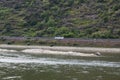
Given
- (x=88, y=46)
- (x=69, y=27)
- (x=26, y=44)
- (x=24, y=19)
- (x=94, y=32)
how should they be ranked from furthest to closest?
(x=24, y=19) → (x=69, y=27) → (x=94, y=32) → (x=26, y=44) → (x=88, y=46)

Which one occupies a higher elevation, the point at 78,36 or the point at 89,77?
the point at 89,77

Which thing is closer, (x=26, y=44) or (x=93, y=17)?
(x=26, y=44)

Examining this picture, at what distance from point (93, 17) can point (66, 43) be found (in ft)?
133

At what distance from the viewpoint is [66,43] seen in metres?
150

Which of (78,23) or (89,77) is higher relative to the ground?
(89,77)

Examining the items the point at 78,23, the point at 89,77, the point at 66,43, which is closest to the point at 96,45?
the point at 66,43

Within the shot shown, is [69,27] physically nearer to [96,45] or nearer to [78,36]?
[78,36]

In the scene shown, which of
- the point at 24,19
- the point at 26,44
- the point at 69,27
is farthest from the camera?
the point at 24,19

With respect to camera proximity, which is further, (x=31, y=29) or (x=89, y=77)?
(x=31, y=29)

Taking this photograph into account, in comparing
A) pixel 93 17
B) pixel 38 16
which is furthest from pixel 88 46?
pixel 38 16

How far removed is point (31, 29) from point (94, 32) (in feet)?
118

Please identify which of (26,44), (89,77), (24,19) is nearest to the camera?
(89,77)

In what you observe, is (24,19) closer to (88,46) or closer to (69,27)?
(69,27)

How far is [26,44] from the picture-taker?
15362 cm
